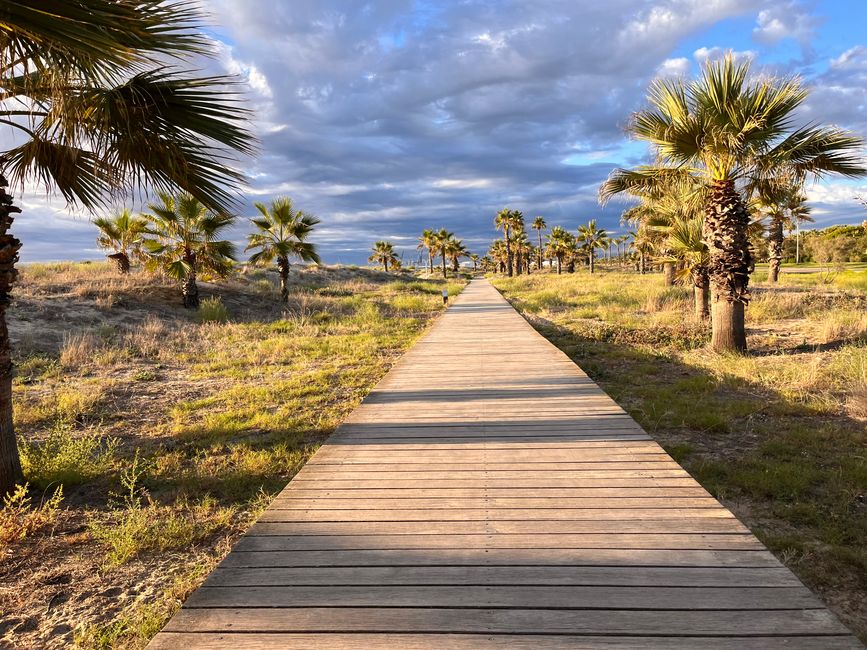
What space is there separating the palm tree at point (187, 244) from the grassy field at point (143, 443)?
2.81 m

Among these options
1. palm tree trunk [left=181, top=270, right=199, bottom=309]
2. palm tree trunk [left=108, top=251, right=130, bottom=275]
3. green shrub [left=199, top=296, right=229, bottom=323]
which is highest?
palm tree trunk [left=108, top=251, right=130, bottom=275]

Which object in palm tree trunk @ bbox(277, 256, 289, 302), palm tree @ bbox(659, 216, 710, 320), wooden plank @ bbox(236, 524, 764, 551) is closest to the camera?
wooden plank @ bbox(236, 524, 764, 551)

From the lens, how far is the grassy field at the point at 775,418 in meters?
3.46

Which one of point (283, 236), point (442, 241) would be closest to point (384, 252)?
point (442, 241)

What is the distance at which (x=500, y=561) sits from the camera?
8.39 feet

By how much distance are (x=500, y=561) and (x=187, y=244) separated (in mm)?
18593

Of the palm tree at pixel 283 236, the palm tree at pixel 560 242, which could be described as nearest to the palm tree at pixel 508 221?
the palm tree at pixel 560 242

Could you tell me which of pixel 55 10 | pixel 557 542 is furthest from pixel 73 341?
pixel 557 542

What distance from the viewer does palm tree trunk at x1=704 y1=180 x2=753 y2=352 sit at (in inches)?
376

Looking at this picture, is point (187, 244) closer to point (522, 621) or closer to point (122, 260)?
point (122, 260)

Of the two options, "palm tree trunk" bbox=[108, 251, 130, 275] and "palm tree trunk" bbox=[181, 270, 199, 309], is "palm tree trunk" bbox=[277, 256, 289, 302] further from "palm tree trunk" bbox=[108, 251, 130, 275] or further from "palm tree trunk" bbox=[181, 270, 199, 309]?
"palm tree trunk" bbox=[108, 251, 130, 275]

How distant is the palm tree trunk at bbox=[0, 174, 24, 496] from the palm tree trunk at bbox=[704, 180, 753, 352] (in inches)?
419

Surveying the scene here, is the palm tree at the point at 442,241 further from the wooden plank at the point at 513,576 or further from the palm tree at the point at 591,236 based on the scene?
the wooden plank at the point at 513,576

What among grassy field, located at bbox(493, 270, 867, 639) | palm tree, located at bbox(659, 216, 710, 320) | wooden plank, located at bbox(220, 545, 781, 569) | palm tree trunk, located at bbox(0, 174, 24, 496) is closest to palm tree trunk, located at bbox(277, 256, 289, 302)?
grassy field, located at bbox(493, 270, 867, 639)
